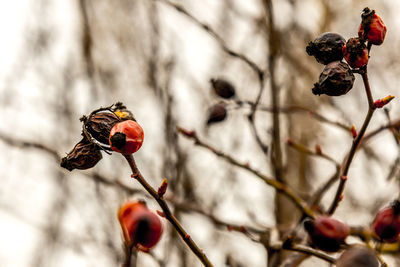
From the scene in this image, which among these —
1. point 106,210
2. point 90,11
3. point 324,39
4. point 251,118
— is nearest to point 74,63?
point 90,11

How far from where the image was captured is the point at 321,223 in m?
0.97

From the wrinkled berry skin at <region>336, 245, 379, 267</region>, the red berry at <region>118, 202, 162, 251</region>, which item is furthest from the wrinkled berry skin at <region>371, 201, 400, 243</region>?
the red berry at <region>118, 202, 162, 251</region>

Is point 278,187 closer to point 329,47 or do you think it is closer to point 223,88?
point 223,88

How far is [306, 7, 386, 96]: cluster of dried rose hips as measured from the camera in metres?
0.93

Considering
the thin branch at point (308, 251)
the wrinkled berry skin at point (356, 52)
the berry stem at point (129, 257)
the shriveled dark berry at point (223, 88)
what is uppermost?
the shriveled dark berry at point (223, 88)

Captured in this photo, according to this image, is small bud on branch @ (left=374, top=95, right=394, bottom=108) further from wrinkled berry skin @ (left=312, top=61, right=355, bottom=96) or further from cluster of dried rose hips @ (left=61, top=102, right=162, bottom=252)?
cluster of dried rose hips @ (left=61, top=102, right=162, bottom=252)

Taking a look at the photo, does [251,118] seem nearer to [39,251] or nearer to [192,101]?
[192,101]

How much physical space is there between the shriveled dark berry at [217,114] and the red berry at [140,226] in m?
0.90

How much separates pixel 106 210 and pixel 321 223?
6.48 feet

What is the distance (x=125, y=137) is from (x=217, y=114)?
883mm

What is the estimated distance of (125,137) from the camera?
932mm

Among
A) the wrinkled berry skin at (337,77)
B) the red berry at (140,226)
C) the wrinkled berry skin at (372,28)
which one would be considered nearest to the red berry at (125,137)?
the red berry at (140,226)

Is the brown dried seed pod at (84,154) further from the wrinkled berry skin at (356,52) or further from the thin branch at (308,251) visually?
the wrinkled berry skin at (356,52)

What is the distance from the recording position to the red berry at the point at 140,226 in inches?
35.1
